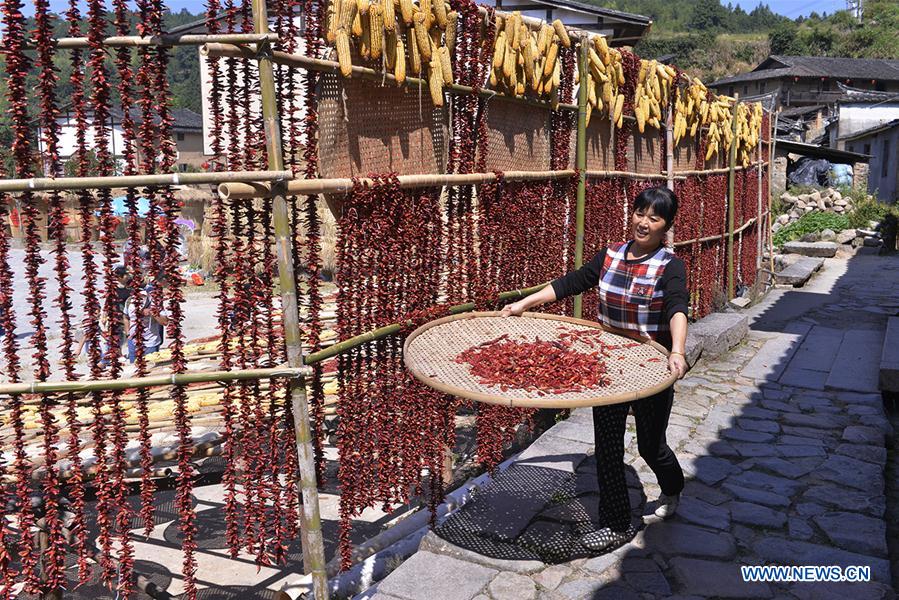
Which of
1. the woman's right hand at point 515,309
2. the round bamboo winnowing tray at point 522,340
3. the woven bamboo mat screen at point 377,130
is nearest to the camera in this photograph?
the round bamboo winnowing tray at point 522,340

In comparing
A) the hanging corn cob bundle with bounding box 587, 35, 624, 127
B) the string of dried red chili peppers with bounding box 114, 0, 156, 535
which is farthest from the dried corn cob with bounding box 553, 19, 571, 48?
the string of dried red chili peppers with bounding box 114, 0, 156, 535

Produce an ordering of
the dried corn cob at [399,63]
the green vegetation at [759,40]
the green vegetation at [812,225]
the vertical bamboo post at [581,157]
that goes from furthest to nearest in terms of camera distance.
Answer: the green vegetation at [759,40], the green vegetation at [812,225], the vertical bamboo post at [581,157], the dried corn cob at [399,63]

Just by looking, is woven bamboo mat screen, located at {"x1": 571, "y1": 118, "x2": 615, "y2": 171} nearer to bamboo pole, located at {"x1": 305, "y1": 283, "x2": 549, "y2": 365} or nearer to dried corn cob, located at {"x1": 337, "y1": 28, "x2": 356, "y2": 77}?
bamboo pole, located at {"x1": 305, "y1": 283, "x2": 549, "y2": 365}

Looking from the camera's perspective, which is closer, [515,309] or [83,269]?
[83,269]

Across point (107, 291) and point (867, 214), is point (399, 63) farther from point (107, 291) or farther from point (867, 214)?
point (867, 214)

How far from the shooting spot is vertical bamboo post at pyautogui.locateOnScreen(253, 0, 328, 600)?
2.86m

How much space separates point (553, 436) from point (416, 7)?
347 cm

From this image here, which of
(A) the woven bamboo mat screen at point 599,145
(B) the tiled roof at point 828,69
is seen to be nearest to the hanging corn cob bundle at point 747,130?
(A) the woven bamboo mat screen at point 599,145

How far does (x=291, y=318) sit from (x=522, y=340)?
143 centimetres

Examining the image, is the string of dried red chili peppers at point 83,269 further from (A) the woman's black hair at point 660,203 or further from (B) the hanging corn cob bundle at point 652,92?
(B) the hanging corn cob bundle at point 652,92

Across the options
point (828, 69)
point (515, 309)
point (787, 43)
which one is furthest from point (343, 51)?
point (787, 43)

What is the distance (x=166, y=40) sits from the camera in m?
2.67

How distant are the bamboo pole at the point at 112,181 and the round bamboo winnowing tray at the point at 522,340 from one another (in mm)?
1175

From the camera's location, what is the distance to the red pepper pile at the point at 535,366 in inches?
129
